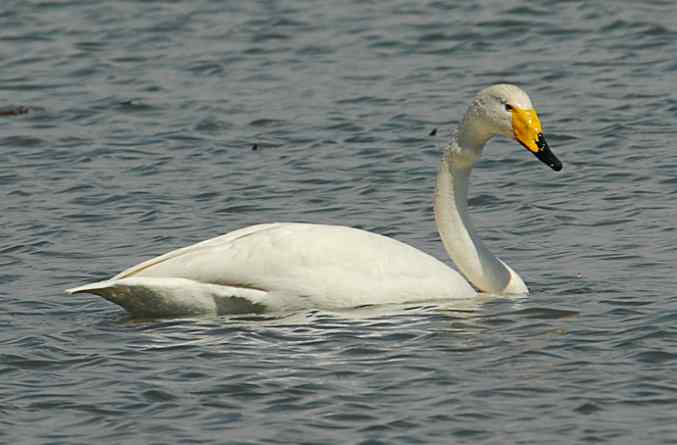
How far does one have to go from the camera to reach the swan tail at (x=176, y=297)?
9734 millimetres

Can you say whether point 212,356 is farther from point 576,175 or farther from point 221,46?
point 221,46

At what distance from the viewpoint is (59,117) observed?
16.1m

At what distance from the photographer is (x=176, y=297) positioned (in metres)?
9.84

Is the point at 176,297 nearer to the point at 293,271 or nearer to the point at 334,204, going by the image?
the point at 293,271

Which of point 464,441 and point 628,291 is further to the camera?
point 628,291

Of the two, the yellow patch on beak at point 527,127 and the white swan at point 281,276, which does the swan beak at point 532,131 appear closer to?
the yellow patch on beak at point 527,127

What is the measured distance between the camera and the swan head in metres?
10.5

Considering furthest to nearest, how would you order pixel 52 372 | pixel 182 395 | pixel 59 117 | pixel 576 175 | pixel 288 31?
pixel 288 31, pixel 59 117, pixel 576 175, pixel 52 372, pixel 182 395

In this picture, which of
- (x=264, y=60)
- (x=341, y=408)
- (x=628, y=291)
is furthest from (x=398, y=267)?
(x=264, y=60)

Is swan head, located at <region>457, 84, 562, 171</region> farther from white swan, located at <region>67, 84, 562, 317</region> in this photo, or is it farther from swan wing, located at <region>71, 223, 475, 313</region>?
swan wing, located at <region>71, 223, 475, 313</region>

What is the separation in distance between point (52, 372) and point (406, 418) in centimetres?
195

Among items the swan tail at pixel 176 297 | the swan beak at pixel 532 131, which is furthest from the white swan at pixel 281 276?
the swan beak at pixel 532 131

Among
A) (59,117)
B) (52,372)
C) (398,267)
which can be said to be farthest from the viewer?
(59,117)

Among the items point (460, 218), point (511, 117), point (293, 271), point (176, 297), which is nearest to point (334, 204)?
point (460, 218)
